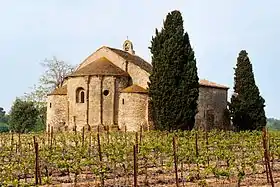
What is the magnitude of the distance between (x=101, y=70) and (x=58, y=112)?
618cm

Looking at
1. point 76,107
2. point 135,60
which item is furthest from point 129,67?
point 76,107

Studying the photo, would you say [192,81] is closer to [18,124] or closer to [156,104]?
[156,104]

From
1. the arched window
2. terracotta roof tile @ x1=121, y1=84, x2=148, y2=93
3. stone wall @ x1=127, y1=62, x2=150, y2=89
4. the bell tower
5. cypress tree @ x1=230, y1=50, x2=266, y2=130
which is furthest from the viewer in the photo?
the bell tower

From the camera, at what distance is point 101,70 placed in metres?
42.4

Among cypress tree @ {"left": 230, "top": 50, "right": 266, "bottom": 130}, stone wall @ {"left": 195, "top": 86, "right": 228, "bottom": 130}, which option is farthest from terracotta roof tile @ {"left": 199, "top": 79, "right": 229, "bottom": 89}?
cypress tree @ {"left": 230, "top": 50, "right": 266, "bottom": 130}

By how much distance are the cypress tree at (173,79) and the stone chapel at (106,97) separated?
2070 mm

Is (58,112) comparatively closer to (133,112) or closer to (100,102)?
(100,102)

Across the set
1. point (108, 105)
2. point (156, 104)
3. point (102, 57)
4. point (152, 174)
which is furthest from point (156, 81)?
point (152, 174)

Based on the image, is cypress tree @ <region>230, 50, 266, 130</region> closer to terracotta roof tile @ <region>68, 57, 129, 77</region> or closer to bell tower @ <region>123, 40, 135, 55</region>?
terracotta roof tile @ <region>68, 57, 129, 77</region>

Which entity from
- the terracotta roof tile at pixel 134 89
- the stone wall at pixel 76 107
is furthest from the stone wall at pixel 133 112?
the stone wall at pixel 76 107

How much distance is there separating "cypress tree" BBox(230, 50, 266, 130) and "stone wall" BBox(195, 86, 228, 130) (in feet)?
9.53

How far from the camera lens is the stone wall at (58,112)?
147 ft

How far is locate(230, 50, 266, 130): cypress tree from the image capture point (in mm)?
44438

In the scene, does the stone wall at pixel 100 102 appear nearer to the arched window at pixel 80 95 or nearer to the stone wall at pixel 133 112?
the arched window at pixel 80 95
